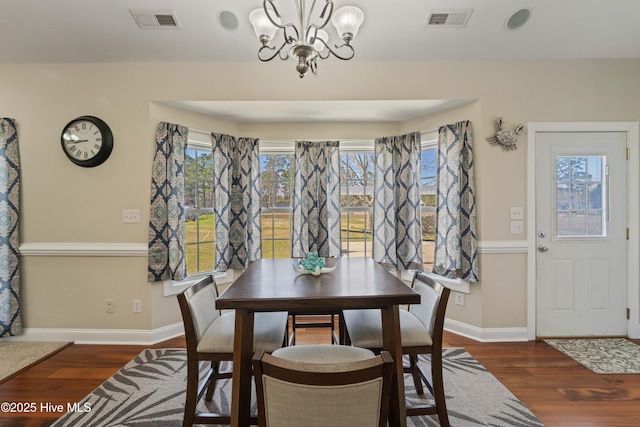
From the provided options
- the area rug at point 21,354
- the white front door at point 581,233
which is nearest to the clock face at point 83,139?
the area rug at point 21,354

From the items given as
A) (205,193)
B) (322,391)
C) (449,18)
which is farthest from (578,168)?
(205,193)

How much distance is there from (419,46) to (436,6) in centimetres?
35

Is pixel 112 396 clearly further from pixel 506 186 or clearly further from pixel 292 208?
pixel 506 186

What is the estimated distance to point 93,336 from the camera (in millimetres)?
2867

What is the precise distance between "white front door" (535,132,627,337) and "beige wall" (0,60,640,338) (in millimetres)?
210

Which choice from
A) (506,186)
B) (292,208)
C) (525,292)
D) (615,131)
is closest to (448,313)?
(525,292)

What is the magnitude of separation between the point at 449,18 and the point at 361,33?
717 mm

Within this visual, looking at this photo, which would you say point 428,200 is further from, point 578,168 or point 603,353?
point 603,353

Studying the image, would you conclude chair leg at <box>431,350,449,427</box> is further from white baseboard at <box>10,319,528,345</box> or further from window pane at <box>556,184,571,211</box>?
window pane at <box>556,184,571,211</box>

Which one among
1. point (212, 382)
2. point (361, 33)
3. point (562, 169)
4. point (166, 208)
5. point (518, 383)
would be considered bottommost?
point (518, 383)

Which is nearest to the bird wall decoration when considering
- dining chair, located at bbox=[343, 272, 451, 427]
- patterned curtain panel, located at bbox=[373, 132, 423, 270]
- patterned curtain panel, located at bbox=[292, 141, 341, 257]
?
patterned curtain panel, located at bbox=[373, 132, 423, 270]

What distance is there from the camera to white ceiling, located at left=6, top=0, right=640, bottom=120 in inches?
94.8

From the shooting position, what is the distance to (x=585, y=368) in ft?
7.79

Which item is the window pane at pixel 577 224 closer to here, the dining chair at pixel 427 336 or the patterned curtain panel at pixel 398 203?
the patterned curtain panel at pixel 398 203
